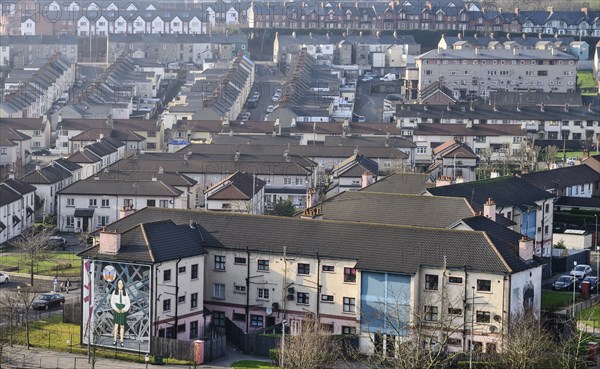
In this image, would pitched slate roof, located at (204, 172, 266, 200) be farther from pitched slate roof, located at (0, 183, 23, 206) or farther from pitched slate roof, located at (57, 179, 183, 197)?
pitched slate roof, located at (0, 183, 23, 206)

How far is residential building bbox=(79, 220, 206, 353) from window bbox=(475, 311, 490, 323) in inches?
240

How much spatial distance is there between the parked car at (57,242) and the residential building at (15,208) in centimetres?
170

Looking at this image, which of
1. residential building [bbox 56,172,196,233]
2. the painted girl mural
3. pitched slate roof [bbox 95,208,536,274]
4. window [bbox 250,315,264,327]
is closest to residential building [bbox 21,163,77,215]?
residential building [bbox 56,172,196,233]

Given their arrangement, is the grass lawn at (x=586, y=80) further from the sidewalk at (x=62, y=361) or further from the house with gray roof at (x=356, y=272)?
the sidewalk at (x=62, y=361)

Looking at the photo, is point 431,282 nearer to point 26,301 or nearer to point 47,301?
point 26,301

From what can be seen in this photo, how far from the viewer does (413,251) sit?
32625mm

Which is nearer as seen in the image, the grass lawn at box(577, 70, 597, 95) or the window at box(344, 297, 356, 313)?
the window at box(344, 297, 356, 313)

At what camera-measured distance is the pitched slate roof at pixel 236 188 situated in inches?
1919

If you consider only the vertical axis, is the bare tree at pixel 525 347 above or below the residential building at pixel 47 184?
below

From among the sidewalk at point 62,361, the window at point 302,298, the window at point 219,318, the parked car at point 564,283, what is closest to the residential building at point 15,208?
the window at point 219,318

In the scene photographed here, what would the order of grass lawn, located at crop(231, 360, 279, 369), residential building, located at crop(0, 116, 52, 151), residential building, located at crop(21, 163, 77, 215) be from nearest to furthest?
grass lawn, located at crop(231, 360, 279, 369)
residential building, located at crop(21, 163, 77, 215)
residential building, located at crop(0, 116, 52, 151)

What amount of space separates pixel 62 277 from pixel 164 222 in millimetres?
7874

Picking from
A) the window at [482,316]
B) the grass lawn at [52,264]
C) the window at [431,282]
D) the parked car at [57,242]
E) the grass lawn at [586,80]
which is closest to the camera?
the window at [482,316]

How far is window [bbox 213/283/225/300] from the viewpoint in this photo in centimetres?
3416
